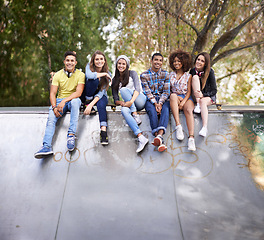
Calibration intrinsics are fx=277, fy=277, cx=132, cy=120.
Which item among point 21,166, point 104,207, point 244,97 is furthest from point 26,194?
point 244,97

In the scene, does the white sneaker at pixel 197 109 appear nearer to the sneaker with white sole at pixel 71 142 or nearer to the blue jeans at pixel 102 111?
the blue jeans at pixel 102 111

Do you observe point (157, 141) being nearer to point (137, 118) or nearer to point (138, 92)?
point (137, 118)

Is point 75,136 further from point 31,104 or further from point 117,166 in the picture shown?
point 31,104

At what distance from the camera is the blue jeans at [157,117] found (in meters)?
4.14

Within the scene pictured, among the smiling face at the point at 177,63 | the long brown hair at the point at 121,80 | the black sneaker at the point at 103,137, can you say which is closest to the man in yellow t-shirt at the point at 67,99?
the black sneaker at the point at 103,137

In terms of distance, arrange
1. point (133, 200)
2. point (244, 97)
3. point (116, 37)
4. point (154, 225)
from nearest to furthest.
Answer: point (154, 225), point (133, 200), point (116, 37), point (244, 97)

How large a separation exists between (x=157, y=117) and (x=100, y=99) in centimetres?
97

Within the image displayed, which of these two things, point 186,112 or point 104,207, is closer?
point 104,207

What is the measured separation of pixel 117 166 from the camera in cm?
400

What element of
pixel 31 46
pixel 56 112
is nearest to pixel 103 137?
pixel 56 112

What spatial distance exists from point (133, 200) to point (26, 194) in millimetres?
1450


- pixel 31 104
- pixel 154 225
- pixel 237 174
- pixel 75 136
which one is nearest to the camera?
pixel 154 225

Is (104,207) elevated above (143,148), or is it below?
below

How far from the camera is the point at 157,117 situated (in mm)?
4254
